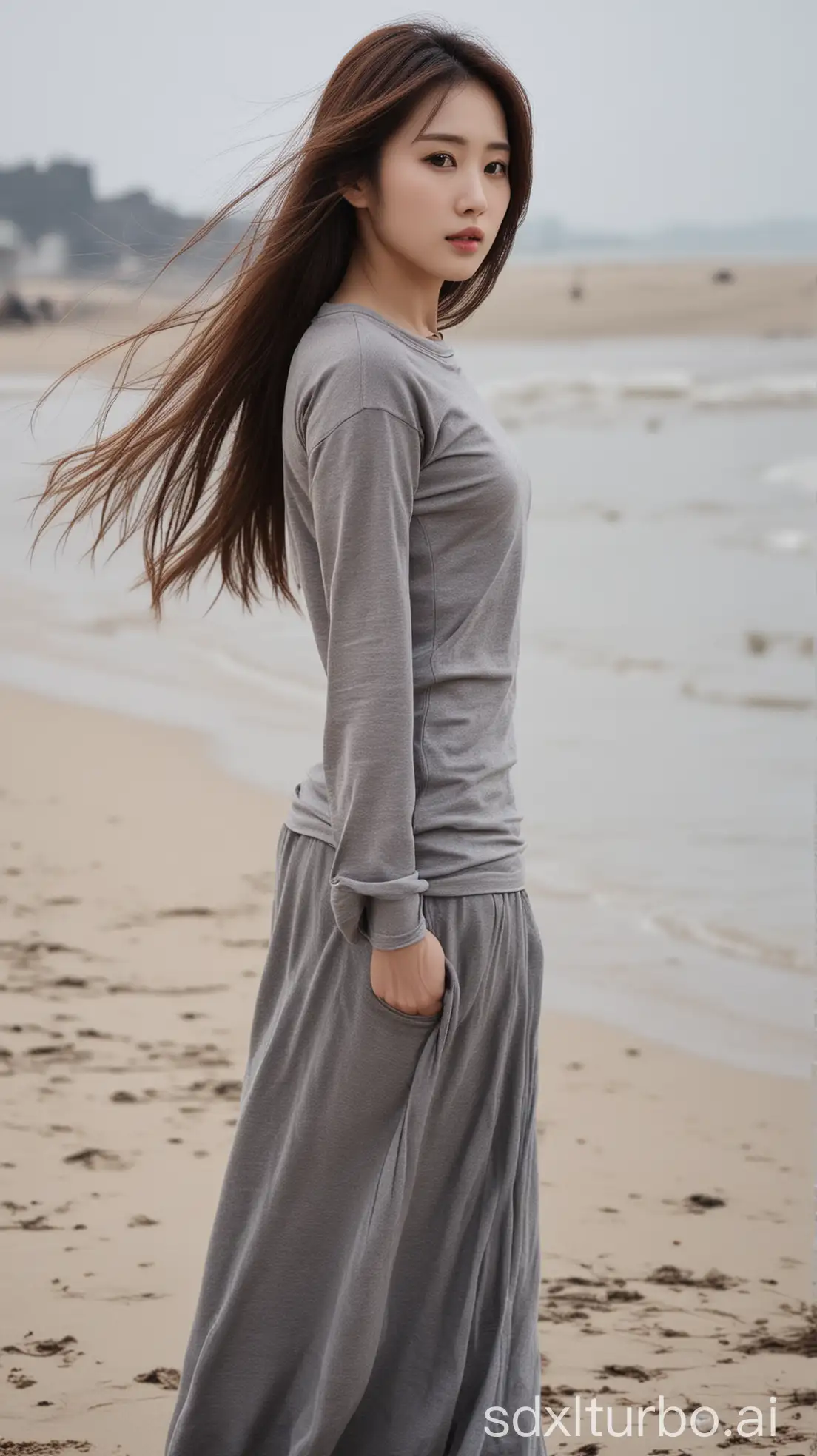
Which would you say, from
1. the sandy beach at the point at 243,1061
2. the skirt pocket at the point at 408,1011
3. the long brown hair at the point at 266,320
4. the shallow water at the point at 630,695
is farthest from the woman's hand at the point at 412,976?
the shallow water at the point at 630,695

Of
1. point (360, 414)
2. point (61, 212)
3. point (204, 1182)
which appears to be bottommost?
point (204, 1182)

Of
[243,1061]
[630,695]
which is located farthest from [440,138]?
[630,695]

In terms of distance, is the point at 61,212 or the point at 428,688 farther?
the point at 61,212

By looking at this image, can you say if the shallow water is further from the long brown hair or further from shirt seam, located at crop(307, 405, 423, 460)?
shirt seam, located at crop(307, 405, 423, 460)

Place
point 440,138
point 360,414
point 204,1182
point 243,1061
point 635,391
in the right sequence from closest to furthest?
point 360,414, point 440,138, point 204,1182, point 243,1061, point 635,391

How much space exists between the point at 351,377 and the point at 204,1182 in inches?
76.7

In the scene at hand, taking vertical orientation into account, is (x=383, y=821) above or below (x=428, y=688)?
below

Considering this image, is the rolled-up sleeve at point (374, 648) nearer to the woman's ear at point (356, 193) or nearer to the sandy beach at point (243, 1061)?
the woman's ear at point (356, 193)

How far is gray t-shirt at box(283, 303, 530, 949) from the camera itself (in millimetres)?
1670

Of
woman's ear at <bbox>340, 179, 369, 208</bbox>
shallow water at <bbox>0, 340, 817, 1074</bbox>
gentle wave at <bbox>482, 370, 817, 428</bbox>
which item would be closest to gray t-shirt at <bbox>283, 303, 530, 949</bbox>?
woman's ear at <bbox>340, 179, 369, 208</bbox>

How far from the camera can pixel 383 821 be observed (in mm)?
1678

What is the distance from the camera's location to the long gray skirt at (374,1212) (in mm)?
1812

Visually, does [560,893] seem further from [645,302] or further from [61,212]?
[645,302]

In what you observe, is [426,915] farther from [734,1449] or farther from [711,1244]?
[711,1244]
